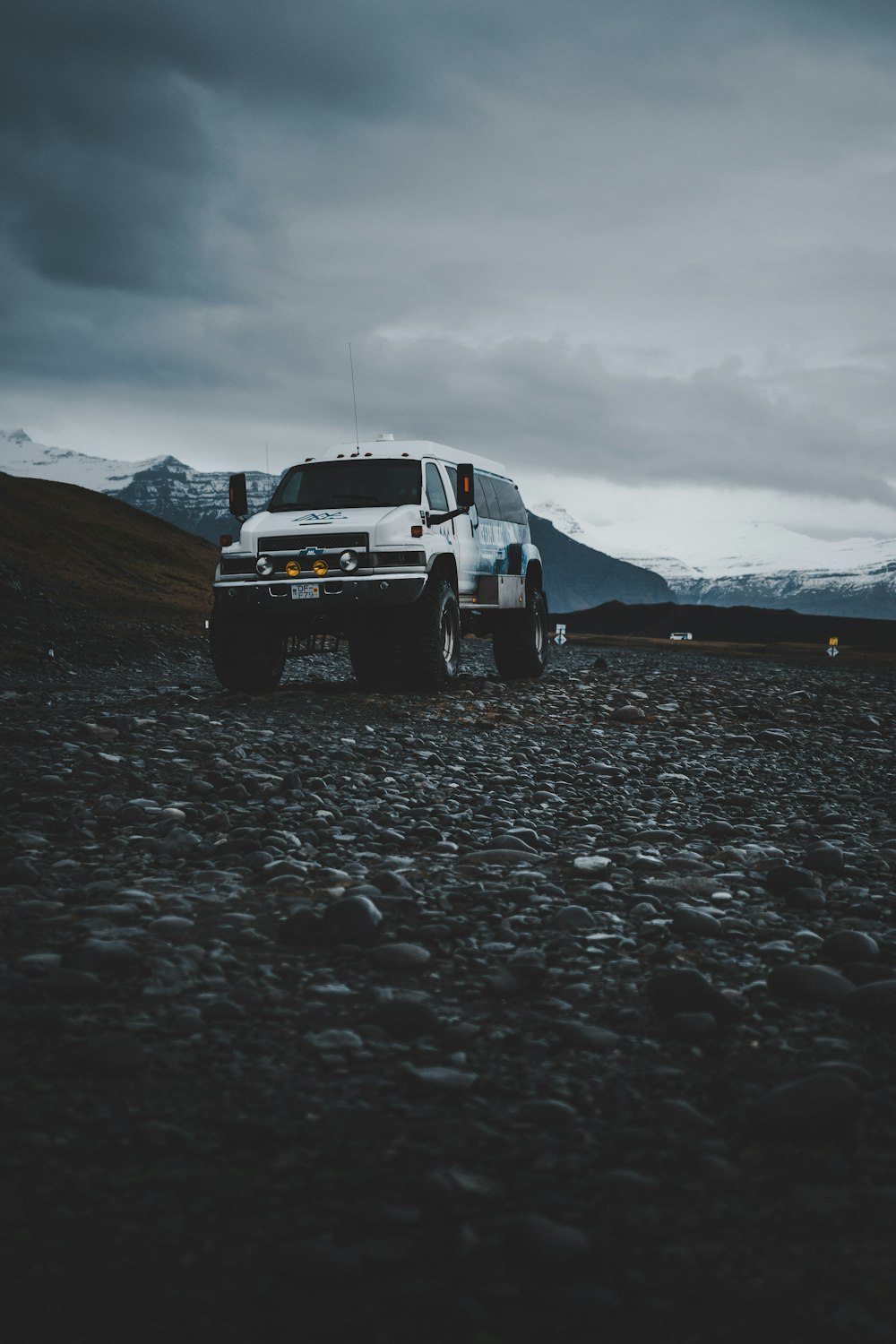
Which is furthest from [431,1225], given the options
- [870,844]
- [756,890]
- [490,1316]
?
[870,844]

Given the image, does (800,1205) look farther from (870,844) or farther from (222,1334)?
(870,844)

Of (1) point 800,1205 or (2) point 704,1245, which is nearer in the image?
(2) point 704,1245

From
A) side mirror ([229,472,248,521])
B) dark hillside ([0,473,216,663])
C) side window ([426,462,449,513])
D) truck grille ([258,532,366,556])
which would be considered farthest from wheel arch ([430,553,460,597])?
dark hillside ([0,473,216,663])

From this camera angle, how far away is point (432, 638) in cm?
1227

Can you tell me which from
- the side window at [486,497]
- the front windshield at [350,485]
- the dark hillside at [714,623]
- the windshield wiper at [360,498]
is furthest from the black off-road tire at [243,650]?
the dark hillside at [714,623]

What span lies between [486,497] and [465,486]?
9.37 feet

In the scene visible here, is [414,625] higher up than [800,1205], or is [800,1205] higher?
[414,625]

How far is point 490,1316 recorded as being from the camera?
190 centimetres

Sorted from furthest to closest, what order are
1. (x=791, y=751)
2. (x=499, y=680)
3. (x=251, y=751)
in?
(x=499, y=680) < (x=791, y=751) < (x=251, y=751)

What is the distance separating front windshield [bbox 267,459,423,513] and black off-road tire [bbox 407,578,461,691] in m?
1.31

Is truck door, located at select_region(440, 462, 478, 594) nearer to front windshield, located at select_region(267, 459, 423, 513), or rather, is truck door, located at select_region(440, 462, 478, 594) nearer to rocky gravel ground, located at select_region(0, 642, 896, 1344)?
front windshield, located at select_region(267, 459, 423, 513)

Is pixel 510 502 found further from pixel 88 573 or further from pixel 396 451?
pixel 88 573

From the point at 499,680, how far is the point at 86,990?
13042 millimetres

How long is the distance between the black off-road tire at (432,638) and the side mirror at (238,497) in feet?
9.13
